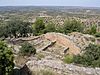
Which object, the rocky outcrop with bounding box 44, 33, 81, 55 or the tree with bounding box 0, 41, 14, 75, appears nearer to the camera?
the tree with bounding box 0, 41, 14, 75

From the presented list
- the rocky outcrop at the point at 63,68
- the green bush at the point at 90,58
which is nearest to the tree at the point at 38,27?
the green bush at the point at 90,58

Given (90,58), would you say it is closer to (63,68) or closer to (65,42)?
(63,68)

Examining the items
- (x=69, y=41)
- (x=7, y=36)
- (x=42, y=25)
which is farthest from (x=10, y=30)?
(x=69, y=41)

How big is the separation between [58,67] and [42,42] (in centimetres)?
2136

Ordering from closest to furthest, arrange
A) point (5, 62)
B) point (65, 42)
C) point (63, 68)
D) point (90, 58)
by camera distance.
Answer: point (63, 68) → point (5, 62) → point (90, 58) → point (65, 42)

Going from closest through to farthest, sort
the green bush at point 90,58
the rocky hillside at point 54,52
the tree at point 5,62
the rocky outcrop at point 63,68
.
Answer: the rocky outcrop at point 63,68, the rocky hillside at point 54,52, the tree at point 5,62, the green bush at point 90,58

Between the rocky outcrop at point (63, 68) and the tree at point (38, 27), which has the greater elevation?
the rocky outcrop at point (63, 68)

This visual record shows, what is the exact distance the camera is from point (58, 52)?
3659cm

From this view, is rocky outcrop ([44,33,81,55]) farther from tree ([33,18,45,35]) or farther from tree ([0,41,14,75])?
tree ([0,41,14,75])

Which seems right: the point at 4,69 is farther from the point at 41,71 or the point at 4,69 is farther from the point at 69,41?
the point at 69,41

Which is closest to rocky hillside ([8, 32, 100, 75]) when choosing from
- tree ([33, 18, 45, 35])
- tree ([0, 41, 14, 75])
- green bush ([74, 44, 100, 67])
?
tree ([0, 41, 14, 75])

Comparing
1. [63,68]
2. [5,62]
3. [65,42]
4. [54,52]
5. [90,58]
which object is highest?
[5,62]

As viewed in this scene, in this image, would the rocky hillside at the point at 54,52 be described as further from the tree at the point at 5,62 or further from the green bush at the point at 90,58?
the green bush at the point at 90,58

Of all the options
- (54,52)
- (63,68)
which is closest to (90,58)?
(63,68)
